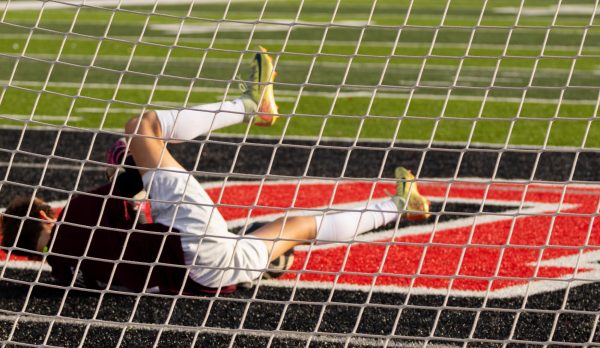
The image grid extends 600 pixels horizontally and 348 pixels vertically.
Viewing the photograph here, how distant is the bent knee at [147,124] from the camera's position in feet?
13.9

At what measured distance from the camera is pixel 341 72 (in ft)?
30.9

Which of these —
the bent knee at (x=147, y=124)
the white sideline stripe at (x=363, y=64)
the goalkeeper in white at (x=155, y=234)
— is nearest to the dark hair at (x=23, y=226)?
the goalkeeper in white at (x=155, y=234)

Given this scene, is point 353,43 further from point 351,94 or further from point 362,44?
point 351,94

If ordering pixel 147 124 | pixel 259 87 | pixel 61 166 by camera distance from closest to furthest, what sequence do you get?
1. pixel 147 124
2. pixel 259 87
3. pixel 61 166

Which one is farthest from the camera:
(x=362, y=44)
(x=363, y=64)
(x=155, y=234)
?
(x=362, y=44)

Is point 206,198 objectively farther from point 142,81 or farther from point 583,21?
point 583,21

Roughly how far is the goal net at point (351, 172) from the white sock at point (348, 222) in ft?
0.46

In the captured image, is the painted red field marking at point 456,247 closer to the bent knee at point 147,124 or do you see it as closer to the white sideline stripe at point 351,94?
the bent knee at point 147,124

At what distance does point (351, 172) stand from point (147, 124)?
7.11 feet

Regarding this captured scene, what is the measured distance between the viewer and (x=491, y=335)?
12.5ft

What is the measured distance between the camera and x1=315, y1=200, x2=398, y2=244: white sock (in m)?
4.32

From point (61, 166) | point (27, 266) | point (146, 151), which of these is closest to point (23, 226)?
point (27, 266)

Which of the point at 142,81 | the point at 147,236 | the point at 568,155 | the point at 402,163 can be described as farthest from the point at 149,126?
the point at 142,81

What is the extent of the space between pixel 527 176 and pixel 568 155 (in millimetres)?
519
